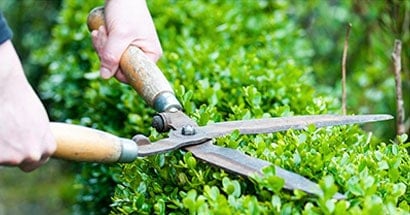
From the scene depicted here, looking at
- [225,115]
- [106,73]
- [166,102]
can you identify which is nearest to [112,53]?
[106,73]

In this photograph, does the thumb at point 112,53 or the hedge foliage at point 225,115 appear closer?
the hedge foliage at point 225,115

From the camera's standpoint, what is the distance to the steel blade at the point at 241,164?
6.05ft

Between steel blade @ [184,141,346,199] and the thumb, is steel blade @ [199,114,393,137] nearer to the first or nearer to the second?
steel blade @ [184,141,346,199]

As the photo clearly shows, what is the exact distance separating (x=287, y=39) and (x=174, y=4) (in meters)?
0.57

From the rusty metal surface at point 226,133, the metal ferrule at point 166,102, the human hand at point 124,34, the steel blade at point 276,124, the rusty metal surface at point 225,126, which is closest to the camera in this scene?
the rusty metal surface at point 226,133

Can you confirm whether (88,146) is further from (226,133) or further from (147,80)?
(147,80)

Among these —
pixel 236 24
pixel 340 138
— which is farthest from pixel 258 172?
pixel 236 24

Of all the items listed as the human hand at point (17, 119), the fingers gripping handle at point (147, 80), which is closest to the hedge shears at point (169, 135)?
the fingers gripping handle at point (147, 80)

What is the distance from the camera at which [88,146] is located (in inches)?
78.5

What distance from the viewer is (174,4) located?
4.25 meters

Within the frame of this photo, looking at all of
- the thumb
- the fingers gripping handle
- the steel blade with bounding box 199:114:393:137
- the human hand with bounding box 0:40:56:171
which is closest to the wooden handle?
the human hand with bounding box 0:40:56:171

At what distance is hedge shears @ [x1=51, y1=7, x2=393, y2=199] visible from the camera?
1958mm

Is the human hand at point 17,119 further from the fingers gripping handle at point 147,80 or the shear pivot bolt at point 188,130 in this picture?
the fingers gripping handle at point 147,80

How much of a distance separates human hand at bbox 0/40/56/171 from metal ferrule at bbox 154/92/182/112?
60 centimetres
